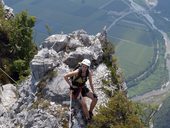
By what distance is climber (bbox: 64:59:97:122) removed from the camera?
19.2 meters

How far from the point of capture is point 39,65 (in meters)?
22.0

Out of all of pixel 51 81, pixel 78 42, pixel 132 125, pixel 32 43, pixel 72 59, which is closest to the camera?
pixel 132 125

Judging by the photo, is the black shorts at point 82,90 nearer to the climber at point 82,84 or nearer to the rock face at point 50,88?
the climber at point 82,84

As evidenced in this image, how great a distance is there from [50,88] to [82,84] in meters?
2.40

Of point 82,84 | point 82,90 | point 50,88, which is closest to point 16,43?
point 50,88

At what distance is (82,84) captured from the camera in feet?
63.9

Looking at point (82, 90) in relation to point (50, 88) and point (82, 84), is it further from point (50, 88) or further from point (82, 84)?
point (50, 88)

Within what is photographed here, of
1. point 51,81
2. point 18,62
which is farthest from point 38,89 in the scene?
point 18,62

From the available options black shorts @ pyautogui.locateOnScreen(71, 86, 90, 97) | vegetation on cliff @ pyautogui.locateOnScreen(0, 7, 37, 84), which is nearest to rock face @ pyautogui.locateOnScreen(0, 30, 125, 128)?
black shorts @ pyautogui.locateOnScreen(71, 86, 90, 97)

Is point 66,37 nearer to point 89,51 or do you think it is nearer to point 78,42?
point 78,42

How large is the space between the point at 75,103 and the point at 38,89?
2774 millimetres

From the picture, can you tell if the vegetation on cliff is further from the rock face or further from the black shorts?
the black shorts

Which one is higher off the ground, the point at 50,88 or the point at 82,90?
the point at 50,88

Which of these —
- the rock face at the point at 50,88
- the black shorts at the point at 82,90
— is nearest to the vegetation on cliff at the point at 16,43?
the rock face at the point at 50,88
